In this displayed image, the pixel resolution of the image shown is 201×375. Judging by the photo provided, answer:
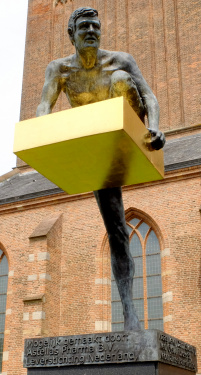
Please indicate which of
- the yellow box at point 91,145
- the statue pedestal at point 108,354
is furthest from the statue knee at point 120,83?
the statue pedestal at point 108,354

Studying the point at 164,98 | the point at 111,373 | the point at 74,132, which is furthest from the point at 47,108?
the point at 164,98

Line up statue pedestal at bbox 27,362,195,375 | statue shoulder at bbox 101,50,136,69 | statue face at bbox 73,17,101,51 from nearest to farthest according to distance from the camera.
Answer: statue pedestal at bbox 27,362,195,375, statue face at bbox 73,17,101,51, statue shoulder at bbox 101,50,136,69

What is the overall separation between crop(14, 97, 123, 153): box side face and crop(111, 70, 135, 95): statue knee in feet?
2.01

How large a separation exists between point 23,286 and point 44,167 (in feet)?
39.4

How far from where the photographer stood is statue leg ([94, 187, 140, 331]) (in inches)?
122

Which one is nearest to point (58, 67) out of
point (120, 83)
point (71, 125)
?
point (120, 83)

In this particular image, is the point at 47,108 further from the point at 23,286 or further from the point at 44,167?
the point at 23,286

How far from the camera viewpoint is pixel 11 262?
14508 mm

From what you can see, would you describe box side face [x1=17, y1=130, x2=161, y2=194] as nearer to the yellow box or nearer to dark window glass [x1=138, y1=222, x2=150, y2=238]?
the yellow box

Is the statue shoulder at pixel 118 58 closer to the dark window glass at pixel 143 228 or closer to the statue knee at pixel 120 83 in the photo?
the statue knee at pixel 120 83

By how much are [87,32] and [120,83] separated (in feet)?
1.24

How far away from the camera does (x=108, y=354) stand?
263cm

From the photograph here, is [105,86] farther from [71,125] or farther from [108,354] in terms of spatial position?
[108,354]

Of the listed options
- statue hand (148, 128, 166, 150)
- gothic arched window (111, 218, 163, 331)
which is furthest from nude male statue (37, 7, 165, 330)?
gothic arched window (111, 218, 163, 331)
